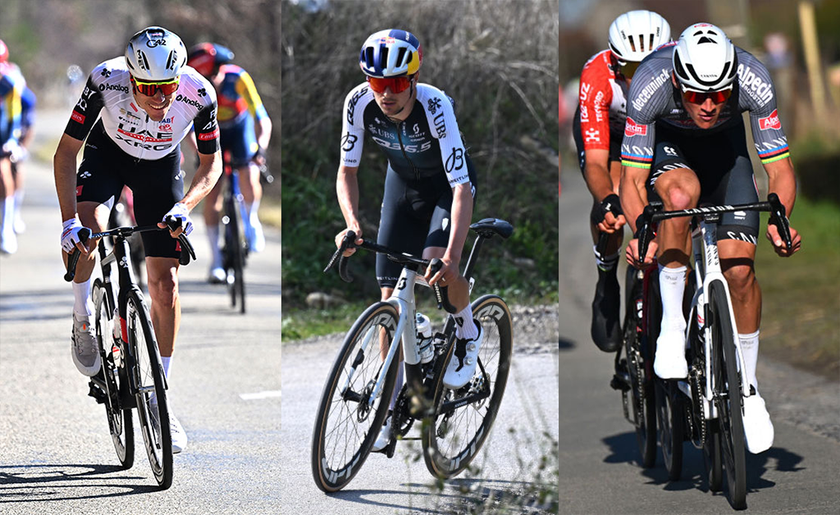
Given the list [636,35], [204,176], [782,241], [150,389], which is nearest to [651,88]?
[636,35]

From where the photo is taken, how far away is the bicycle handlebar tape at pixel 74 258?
17.5ft

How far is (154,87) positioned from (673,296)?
2.43 meters

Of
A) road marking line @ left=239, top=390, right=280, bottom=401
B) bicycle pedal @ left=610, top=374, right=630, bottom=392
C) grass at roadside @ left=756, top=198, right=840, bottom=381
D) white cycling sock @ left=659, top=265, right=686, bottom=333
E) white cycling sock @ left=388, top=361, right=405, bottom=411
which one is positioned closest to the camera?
white cycling sock @ left=388, top=361, right=405, bottom=411

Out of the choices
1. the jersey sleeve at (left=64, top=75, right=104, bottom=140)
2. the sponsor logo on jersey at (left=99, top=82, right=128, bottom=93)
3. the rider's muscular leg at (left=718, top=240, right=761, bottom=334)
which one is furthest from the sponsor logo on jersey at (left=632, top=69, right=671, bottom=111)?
the jersey sleeve at (left=64, top=75, right=104, bottom=140)

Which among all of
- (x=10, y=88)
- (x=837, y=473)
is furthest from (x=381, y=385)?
(x=10, y=88)

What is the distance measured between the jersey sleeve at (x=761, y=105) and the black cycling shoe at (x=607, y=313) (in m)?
1.35

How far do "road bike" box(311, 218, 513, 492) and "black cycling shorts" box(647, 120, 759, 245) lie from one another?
79 cm

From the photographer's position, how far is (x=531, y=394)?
5.78 metres

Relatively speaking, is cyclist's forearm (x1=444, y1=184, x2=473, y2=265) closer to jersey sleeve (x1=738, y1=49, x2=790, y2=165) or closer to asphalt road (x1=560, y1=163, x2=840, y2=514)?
jersey sleeve (x1=738, y1=49, x2=790, y2=165)

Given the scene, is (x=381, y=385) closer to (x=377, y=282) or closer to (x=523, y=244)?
(x=377, y=282)

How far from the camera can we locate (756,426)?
5297 millimetres

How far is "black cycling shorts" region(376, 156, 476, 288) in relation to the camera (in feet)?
17.9

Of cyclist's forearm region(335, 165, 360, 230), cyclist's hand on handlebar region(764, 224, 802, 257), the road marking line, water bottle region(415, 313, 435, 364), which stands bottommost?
the road marking line

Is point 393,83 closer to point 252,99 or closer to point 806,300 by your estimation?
point 252,99
